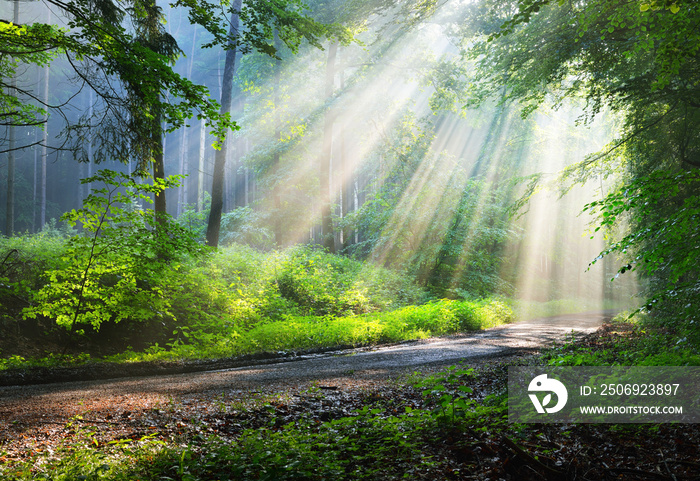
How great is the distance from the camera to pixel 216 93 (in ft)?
140

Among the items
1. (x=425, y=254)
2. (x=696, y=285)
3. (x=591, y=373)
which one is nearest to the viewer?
(x=696, y=285)

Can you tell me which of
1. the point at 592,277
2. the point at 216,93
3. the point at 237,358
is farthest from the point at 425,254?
the point at 592,277

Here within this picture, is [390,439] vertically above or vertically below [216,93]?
below

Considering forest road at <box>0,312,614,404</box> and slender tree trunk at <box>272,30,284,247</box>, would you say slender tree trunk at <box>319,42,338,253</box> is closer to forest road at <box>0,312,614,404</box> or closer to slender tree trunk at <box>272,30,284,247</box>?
slender tree trunk at <box>272,30,284,247</box>

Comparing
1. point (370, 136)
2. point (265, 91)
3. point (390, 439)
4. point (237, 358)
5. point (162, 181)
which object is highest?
point (265, 91)

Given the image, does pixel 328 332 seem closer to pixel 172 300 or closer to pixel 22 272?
pixel 172 300

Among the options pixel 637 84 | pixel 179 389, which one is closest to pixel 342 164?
pixel 637 84

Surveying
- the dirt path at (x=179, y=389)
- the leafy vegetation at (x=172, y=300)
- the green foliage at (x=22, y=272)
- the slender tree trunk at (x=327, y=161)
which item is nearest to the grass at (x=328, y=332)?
the leafy vegetation at (x=172, y=300)

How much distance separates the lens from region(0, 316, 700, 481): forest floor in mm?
2734

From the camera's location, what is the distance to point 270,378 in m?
6.54

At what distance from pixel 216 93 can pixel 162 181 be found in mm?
39812

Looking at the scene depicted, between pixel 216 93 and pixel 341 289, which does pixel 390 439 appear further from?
pixel 216 93

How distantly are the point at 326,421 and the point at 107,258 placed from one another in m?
5.60

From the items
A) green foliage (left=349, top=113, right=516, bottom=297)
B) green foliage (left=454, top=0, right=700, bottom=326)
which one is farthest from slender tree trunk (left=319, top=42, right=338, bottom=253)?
green foliage (left=454, top=0, right=700, bottom=326)
